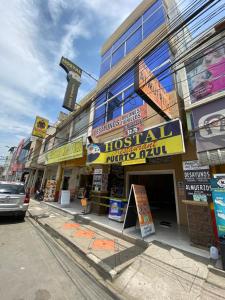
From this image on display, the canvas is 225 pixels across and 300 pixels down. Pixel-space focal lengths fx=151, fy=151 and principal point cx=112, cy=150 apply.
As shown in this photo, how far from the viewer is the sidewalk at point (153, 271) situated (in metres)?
2.64

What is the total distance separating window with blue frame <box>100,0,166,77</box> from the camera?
829 cm

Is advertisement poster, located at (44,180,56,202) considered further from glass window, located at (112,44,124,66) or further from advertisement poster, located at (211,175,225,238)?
advertisement poster, located at (211,175,225,238)

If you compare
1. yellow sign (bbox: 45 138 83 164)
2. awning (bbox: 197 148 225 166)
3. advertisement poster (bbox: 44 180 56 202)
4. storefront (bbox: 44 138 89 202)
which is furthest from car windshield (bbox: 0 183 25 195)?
awning (bbox: 197 148 225 166)

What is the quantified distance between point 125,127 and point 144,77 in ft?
11.6

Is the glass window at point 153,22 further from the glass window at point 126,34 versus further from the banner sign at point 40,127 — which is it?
the banner sign at point 40,127

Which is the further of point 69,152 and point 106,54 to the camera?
point 106,54

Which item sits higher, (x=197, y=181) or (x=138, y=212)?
(x=197, y=181)

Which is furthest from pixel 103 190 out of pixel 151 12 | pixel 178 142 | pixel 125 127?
pixel 151 12

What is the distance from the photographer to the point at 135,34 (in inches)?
384

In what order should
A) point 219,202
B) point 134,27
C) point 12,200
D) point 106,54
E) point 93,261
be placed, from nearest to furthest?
point 219,202
point 93,261
point 12,200
point 134,27
point 106,54

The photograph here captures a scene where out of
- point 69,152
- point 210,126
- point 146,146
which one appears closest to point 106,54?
point 69,152

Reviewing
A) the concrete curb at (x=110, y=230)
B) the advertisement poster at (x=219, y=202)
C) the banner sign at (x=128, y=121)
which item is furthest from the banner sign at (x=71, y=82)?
the advertisement poster at (x=219, y=202)

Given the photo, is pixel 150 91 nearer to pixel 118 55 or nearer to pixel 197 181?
pixel 197 181

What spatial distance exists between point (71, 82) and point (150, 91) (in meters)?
8.62
